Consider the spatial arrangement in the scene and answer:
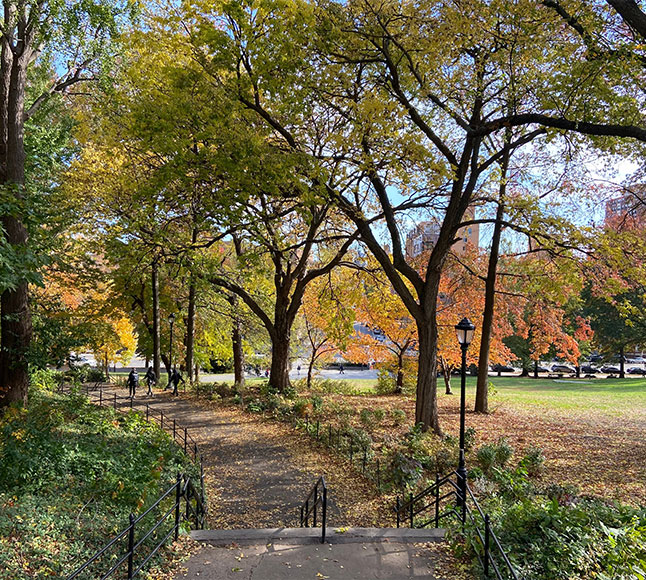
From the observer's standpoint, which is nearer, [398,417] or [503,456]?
[503,456]

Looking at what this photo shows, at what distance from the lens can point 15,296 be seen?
1126 cm

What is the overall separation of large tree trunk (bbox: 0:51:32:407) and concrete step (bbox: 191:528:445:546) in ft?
24.8

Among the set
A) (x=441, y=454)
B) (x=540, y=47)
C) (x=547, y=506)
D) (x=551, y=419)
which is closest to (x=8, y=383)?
(x=441, y=454)

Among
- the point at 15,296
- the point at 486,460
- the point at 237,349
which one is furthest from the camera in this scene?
the point at 237,349

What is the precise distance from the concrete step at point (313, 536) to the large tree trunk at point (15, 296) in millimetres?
7555

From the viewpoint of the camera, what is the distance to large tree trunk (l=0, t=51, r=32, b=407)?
36.4 feet

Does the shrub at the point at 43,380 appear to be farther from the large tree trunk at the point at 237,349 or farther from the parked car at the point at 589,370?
the parked car at the point at 589,370

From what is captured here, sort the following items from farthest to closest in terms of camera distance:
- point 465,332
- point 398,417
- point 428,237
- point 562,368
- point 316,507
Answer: point 562,368, point 428,237, point 398,417, point 465,332, point 316,507

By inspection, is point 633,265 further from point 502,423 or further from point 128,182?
point 128,182

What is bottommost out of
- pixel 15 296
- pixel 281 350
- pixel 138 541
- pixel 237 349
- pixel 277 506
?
pixel 277 506

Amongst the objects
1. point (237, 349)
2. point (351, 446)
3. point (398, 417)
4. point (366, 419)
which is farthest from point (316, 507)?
point (237, 349)

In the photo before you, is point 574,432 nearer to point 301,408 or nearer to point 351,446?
point 351,446

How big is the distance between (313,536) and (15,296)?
941 cm

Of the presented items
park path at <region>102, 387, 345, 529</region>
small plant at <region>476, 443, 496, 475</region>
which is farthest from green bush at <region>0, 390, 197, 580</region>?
small plant at <region>476, 443, 496, 475</region>
